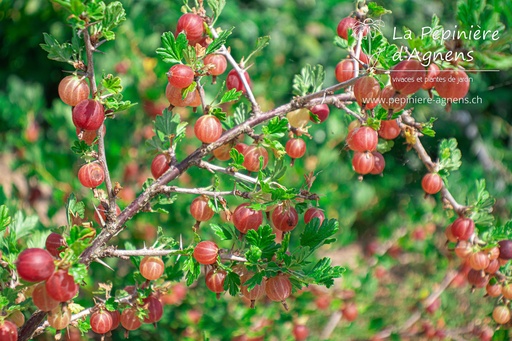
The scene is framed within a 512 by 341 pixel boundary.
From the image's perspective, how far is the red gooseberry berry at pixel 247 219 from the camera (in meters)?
0.72

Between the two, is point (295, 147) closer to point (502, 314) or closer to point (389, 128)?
point (389, 128)

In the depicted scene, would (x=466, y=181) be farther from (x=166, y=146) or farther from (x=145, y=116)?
(x=166, y=146)

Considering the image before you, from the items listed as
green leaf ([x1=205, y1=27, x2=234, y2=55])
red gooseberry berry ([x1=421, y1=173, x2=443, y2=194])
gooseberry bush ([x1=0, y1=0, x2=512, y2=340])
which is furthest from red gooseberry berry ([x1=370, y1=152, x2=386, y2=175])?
green leaf ([x1=205, y1=27, x2=234, y2=55])

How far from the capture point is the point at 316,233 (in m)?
0.72

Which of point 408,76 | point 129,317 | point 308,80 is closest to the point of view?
point 408,76

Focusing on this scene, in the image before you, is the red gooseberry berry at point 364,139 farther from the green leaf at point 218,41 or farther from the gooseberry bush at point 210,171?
the green leaf at point 218,41

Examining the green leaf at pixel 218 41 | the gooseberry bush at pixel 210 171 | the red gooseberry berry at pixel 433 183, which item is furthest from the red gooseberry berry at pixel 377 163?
the green leaf at pixel 218 41

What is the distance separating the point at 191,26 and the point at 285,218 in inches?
12.7

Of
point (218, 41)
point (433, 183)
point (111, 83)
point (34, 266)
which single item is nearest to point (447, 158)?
point (433, 183)

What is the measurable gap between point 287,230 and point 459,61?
0.33 meters

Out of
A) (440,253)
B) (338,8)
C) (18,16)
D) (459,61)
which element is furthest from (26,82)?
(459,61)

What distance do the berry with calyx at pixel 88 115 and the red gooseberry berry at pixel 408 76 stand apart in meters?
0.39

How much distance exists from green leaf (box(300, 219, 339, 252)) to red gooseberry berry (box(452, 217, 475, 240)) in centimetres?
31

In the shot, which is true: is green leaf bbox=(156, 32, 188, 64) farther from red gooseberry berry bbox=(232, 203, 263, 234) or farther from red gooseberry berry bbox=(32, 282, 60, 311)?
red gooseberry berry bbox=(32, 282, 60, 311)
